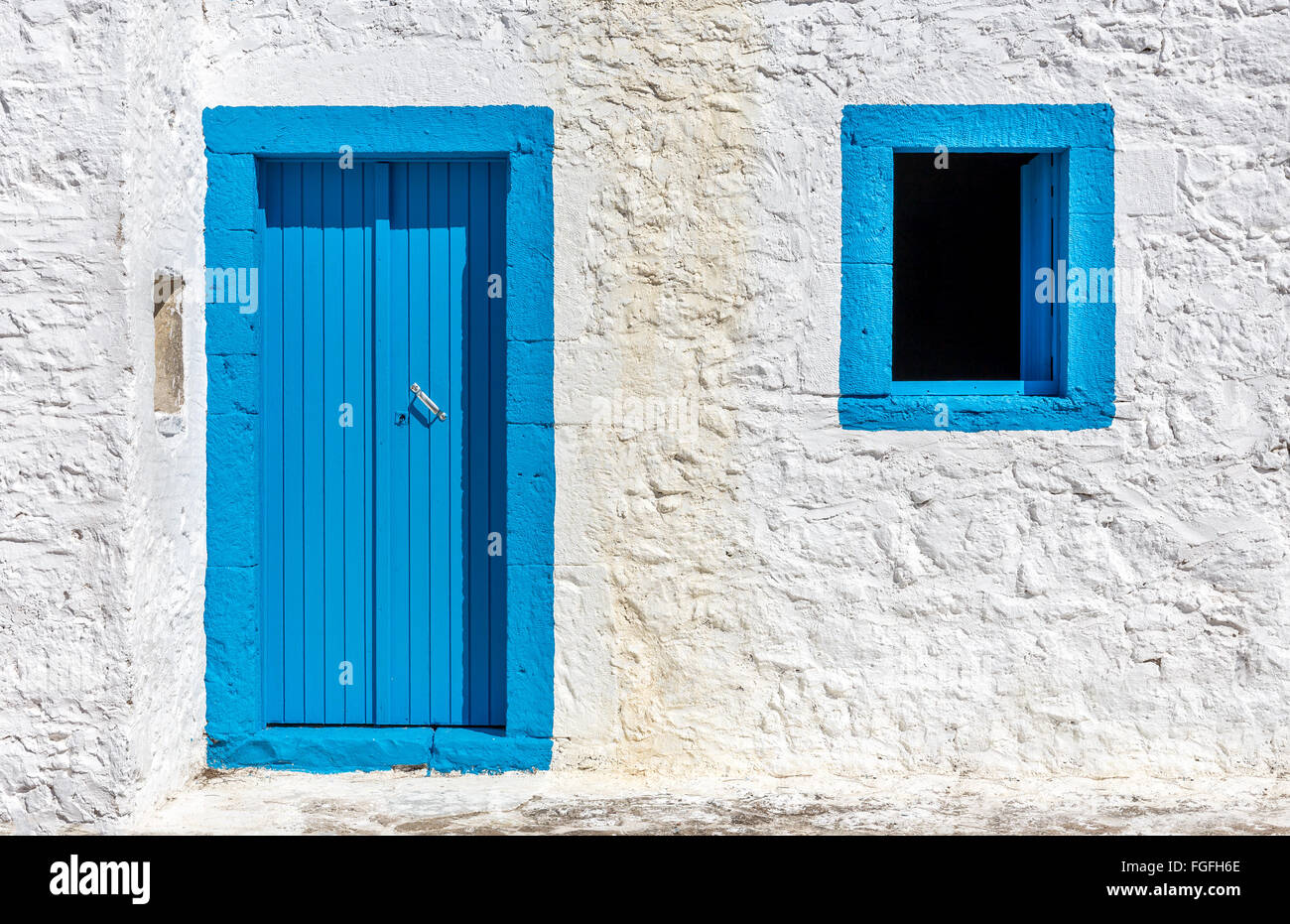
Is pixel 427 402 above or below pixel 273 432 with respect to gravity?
above

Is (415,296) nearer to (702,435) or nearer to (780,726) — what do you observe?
(702,435)

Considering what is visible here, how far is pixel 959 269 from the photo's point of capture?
6.76 meters

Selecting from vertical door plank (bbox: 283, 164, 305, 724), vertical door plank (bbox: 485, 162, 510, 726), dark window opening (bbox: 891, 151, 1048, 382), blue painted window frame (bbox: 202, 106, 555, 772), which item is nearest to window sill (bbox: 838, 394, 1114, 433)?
blue painted window frame (bbox: 202, 106, 555, 772)

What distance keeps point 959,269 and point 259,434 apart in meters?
4.26

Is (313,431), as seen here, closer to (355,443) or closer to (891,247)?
(355,443)

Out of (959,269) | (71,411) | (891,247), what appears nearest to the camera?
(71,411)

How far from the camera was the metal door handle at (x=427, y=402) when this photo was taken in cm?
419

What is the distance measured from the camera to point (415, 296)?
4.21 metres

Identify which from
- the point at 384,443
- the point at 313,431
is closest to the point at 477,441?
the point at 384,443

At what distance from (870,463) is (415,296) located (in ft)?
5.76

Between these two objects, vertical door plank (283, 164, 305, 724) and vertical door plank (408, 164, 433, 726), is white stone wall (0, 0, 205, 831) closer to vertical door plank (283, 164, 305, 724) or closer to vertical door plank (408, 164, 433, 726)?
vertical door plank (283, 164, 305, 724)

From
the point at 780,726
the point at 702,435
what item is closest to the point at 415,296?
the point at 702,435

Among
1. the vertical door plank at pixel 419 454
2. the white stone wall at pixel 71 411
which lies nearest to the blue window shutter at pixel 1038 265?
the vertical door plank at pixel 419 454

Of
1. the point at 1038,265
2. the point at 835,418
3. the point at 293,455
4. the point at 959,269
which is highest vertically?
the point at 959,269
